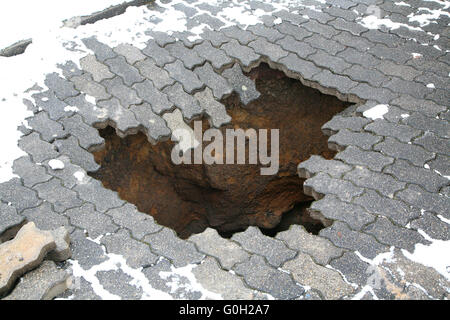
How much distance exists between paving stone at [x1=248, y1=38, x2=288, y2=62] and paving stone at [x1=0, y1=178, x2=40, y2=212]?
7.36 feet

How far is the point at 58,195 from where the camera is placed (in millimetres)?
3385

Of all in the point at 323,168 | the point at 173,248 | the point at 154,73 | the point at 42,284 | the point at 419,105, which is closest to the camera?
the point at 42,284

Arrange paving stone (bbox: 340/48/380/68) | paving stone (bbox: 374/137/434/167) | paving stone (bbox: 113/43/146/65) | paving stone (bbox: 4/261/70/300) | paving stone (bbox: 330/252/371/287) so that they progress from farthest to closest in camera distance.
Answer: paving stone (bbox: 113/43/146/65) → paving stone (bbox: 340/48/380/68) → paving stone (bbox: 374/137/434/167) → paving stone (bbox: 330/252/371/287) → paving stone (bbox: 4/261/70/300)

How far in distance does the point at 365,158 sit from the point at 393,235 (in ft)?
2.34

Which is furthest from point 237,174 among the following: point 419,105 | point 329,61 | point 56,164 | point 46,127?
point 56,164

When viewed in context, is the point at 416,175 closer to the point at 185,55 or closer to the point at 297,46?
the point at 297,46

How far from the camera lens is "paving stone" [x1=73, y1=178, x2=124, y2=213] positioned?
132 inches

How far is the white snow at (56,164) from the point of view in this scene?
3586 mm

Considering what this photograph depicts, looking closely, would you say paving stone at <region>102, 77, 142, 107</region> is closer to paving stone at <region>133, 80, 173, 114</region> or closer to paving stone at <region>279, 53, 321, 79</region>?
paving stone at <region>133, 80, 173, 114</region>

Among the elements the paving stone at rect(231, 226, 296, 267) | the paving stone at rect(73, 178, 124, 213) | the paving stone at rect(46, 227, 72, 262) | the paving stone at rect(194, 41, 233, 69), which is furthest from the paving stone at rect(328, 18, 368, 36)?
the paving stone at rect(46, 227, 72, 262)

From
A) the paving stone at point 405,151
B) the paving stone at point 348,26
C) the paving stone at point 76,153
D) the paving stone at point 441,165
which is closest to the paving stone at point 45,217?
the paving stone at point 76,153

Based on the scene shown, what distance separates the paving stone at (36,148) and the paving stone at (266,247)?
1.48 m

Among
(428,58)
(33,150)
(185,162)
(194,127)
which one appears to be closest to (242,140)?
(185,162)
